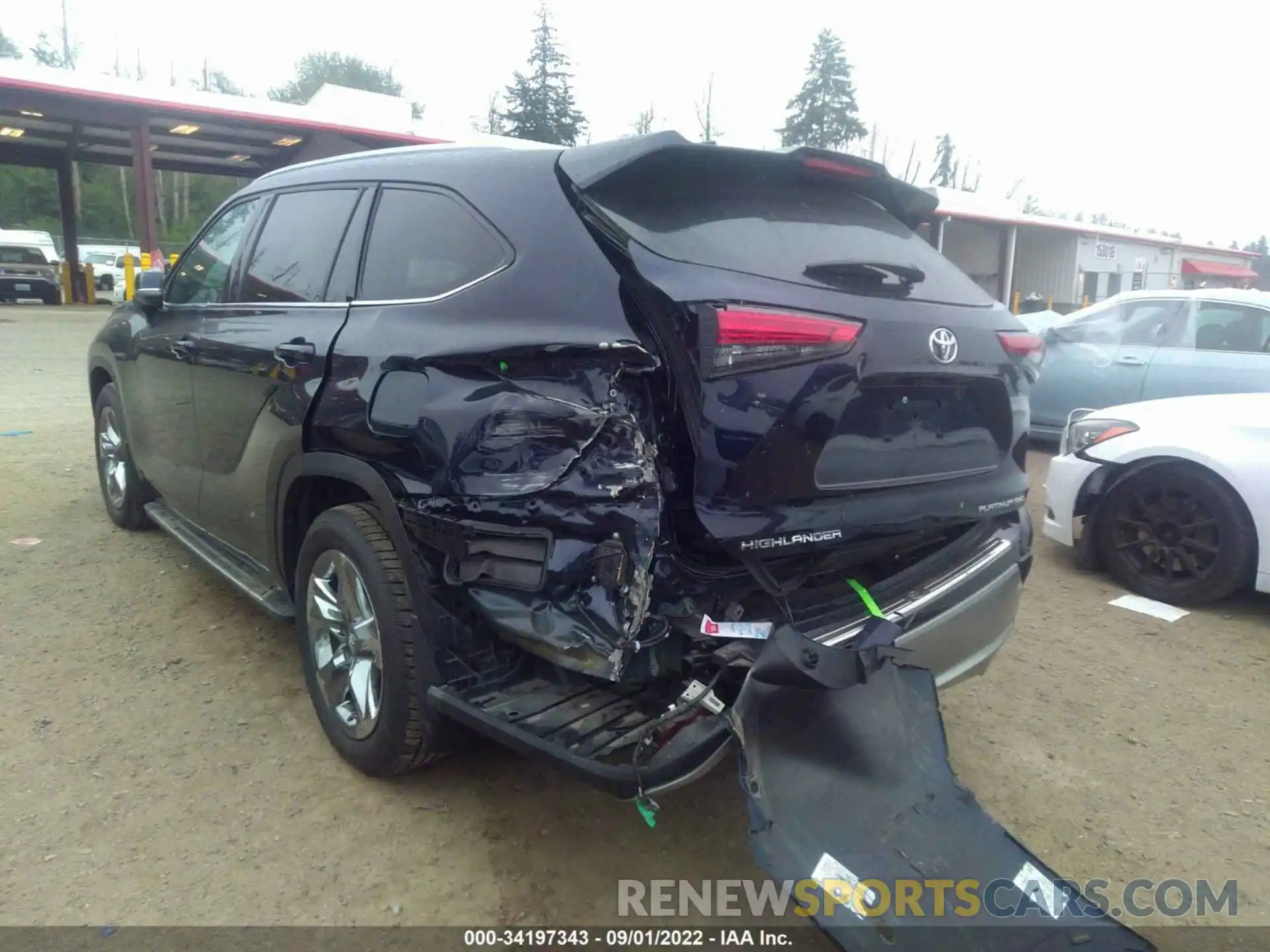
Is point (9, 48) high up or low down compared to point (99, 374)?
up

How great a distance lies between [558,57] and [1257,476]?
53235mm

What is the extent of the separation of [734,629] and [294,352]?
174 cm

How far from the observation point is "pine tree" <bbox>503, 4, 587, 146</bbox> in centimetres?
5078

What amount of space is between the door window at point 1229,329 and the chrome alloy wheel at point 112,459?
7651 mm

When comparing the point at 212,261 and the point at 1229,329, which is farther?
the point at 1229,329

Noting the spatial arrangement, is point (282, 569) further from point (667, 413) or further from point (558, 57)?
point (558, 57)

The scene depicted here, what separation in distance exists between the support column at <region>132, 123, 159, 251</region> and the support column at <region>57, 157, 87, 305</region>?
9.70 meters

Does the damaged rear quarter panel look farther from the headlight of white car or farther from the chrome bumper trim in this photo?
the headlight of white car

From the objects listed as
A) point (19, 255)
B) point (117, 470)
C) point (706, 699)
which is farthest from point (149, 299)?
point (19, 255)

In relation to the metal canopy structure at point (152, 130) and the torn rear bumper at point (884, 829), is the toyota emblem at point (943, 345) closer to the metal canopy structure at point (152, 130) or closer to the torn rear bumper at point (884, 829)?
the torn rear bumper at point (884, 829)

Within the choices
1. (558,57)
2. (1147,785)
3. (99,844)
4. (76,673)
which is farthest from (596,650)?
(558,57)

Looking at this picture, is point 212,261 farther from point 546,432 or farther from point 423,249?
point 546,432

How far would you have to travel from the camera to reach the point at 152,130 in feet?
76.1

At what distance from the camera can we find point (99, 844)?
273cm
